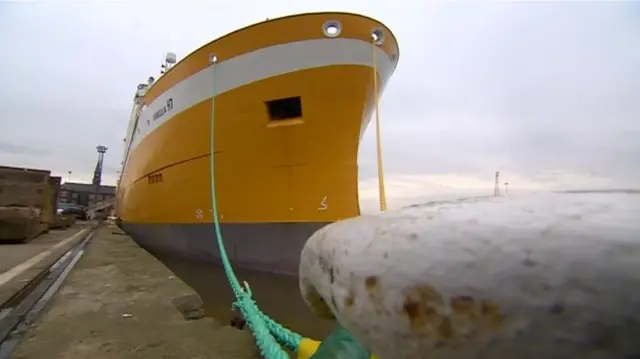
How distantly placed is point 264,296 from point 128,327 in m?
2.13

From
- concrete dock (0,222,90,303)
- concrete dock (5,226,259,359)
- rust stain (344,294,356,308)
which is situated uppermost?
rust stain (344,294,356,308)

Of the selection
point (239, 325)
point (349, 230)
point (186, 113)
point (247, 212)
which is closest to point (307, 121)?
point (247, 212)

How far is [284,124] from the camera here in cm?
544

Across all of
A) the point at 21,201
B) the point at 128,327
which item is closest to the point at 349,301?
the point at 128,327

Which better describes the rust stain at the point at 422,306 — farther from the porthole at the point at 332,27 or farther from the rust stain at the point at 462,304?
the porthole at the point at 332,27

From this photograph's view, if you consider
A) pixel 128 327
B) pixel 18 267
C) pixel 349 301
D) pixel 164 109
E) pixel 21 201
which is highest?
pixel 164 109

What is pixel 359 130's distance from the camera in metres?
5.52

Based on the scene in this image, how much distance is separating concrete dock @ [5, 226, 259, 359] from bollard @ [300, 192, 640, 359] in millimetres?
1825

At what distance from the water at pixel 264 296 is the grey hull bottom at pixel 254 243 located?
15 cm

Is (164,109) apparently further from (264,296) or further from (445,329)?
(445,329)

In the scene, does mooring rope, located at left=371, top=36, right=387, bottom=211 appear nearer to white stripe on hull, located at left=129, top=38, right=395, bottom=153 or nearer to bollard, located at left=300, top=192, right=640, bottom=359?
white stripe on hull, located at left=129, top=38, right=395, bottom=153

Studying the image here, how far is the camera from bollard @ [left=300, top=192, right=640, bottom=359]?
358mm

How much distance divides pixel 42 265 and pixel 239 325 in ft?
12.6

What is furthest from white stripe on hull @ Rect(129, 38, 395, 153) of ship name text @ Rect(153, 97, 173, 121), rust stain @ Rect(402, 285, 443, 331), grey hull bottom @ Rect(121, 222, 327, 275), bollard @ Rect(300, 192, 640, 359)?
rust stain @ Rect(402, 285, 443, 331)
